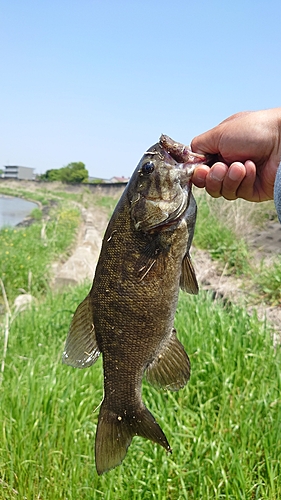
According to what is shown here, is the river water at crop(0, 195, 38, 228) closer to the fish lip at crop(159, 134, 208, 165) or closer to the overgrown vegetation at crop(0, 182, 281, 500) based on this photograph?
the overgrown vegetation at crop(0, 182, 281, 500)

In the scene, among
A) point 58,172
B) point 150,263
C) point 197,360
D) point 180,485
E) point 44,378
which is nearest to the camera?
point 150,263

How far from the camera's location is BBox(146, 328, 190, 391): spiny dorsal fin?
6.03 ft

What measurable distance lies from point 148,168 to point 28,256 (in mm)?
9389

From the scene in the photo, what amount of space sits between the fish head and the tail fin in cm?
72

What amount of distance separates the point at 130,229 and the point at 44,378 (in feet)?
7.82

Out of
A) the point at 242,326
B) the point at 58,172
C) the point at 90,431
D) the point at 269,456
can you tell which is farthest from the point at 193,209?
the point at 58,172

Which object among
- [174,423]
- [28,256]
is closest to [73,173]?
[28,256]

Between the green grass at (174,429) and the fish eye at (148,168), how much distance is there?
4.21ft

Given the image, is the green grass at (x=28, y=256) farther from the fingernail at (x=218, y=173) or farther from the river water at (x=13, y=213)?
the fingernail at (x=218, y=173)

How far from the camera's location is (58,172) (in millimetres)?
87375

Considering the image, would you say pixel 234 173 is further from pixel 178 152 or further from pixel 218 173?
pixel 178 152

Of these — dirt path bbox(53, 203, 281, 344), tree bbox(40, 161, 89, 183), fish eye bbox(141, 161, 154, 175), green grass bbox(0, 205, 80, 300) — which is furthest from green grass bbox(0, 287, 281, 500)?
tree bbox(40, 161, 89, 183)

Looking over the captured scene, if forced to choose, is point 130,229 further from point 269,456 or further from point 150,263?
point 269,456

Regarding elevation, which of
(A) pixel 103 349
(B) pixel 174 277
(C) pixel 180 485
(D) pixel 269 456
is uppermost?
(B) pixel 174 277
